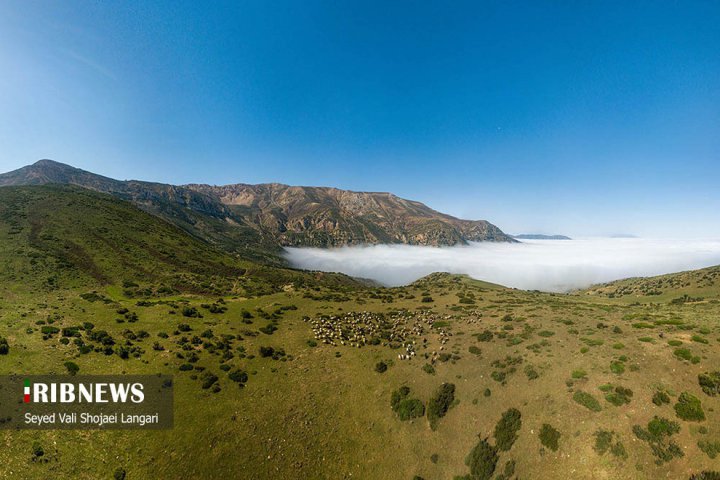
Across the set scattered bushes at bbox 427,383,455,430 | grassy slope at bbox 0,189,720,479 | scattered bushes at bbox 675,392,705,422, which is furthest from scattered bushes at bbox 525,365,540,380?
scattered bushes at bbox 675,392,705,422

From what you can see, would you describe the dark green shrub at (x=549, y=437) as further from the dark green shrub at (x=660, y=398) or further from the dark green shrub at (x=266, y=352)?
the dark green shrub at (x=266, y=352)

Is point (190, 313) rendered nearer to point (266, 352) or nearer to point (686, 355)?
point (266, 352)

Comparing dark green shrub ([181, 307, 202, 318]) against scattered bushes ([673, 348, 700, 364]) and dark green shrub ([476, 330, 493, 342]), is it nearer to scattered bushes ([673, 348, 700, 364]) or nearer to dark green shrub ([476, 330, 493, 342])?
dark green shrub ([476, 330, 493, 342])

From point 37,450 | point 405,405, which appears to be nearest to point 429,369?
point 405,405

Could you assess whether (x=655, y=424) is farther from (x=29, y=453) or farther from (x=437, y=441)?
(x=29, y=453)

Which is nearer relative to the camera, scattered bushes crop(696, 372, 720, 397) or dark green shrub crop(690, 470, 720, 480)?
dark green shrub crop(690, 470, 720, 480)

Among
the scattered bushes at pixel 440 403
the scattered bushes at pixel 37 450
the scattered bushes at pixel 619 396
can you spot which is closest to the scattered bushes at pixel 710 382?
the scattered bushes at pixel 619 396
